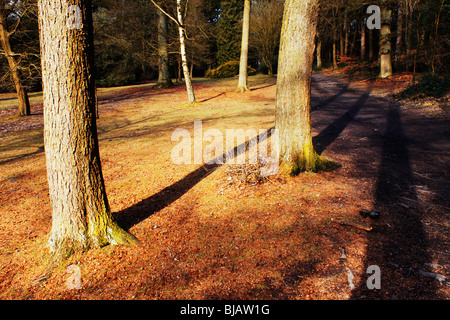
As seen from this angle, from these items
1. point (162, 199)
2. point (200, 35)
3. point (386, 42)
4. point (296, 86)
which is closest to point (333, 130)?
point (296, 86)

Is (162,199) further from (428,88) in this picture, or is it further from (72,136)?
(428,88)

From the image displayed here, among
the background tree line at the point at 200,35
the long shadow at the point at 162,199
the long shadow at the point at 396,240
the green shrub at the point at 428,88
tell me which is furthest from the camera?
the background tree line at the point at 200,35

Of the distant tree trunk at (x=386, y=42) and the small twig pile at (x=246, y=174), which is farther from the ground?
the distant tree trunk at (x=386, y=42)

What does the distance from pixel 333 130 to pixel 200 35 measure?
11.5 meters

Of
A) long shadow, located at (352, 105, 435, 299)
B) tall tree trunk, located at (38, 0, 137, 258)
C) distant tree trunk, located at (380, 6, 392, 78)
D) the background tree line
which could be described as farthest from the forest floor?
distant tree trunk, located at (380, 6, 392, 78)

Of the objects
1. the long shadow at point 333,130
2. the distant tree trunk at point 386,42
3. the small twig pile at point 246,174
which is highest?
the distant tree trunk at point 386,42

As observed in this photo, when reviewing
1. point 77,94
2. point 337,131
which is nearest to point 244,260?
point 77,94

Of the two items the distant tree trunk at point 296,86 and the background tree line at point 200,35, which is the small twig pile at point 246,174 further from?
the background tree line at point 200,35

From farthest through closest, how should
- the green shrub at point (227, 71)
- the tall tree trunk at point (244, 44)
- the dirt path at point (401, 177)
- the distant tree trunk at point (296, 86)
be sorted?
1. the green shrub at point (227, 71)
2. the tall tree trunk at point (244, 44)
3. the distant tree trunk at point (296, 86)
4. the dirt path at point (401, 177)

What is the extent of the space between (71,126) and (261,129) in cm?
637

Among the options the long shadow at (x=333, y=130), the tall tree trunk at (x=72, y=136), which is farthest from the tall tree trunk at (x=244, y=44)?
the tall tree trunk at (x=72, y=136)

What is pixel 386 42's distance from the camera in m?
17.1

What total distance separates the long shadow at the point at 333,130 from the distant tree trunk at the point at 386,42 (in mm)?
7828

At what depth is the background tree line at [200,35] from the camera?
11.8m
